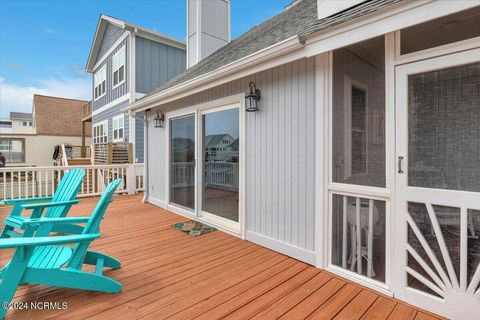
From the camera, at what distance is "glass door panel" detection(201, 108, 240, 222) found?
3963mm

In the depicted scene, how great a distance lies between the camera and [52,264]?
2.01 m

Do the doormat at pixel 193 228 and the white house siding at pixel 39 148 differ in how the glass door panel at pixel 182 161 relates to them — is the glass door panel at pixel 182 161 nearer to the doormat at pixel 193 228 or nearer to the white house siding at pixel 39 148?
the doormat at pixel 193 228

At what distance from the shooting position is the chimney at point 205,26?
7.04m

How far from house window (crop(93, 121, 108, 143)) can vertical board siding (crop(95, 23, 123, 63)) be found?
335 centimetres

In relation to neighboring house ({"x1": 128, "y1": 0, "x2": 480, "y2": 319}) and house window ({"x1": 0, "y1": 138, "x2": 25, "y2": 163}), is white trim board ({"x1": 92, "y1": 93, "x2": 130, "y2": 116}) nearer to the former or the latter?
neighboring house ({"x1": 128, "y1": 0, "x2": 480, "y2": 319})

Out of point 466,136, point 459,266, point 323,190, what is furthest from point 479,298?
point 323,190

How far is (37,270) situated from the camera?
1896 mm

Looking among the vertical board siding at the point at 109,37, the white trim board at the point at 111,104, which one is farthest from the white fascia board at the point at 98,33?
the white trim board at the point at 111,104

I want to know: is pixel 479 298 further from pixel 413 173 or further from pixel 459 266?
pixel 413 173

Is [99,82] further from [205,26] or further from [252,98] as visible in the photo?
[252,98]

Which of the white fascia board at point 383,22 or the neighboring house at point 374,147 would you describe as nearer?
the white fascia board at point 383,22

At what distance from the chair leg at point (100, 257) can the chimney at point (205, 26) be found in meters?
5.89

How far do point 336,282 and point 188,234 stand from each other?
2.25m

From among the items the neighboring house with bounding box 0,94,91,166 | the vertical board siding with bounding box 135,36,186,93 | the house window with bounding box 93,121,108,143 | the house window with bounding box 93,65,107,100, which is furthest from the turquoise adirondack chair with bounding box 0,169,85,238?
the neighboring house with bounding box 0,94,91,166
